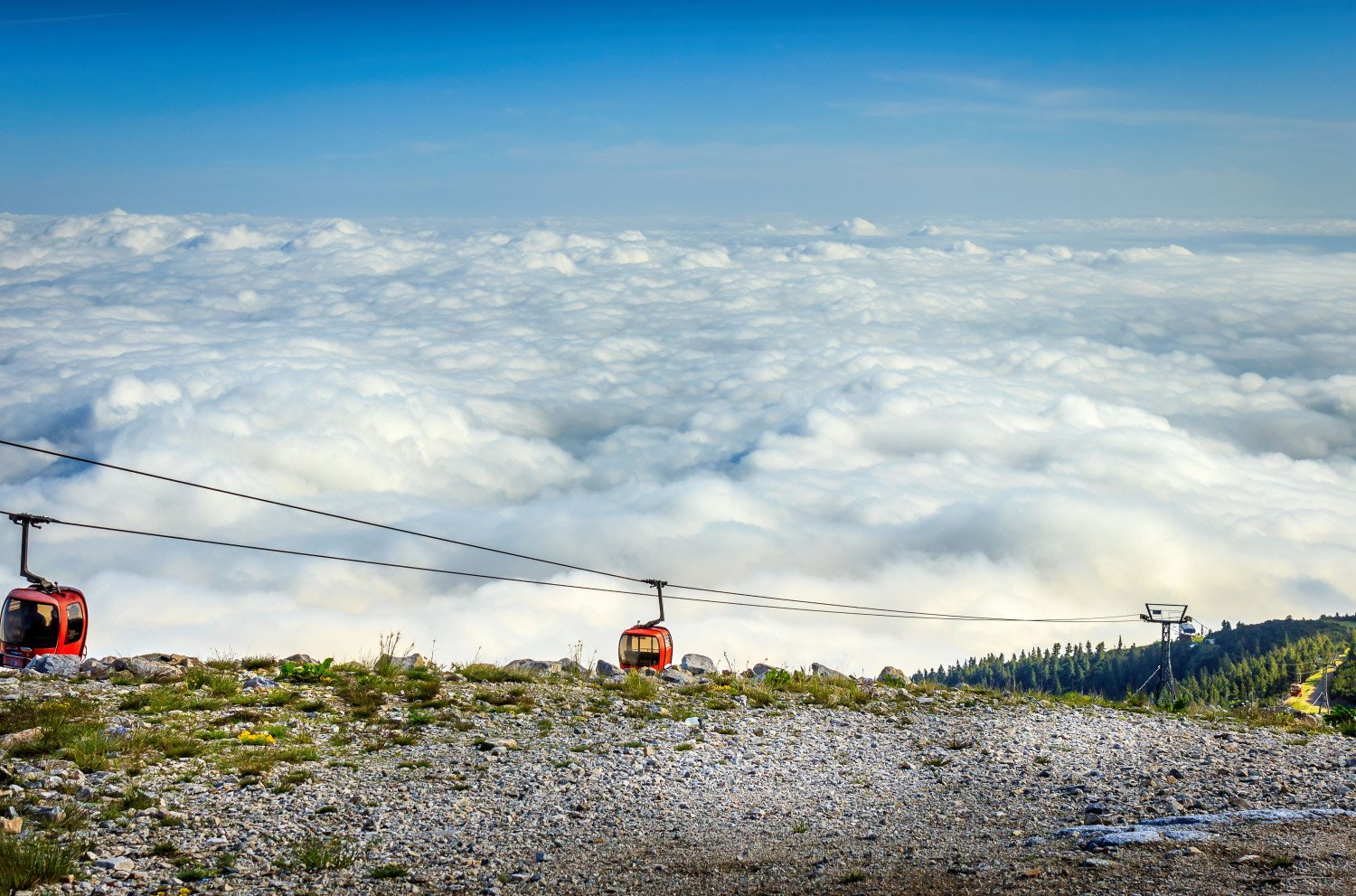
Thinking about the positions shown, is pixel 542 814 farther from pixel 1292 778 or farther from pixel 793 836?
pixel 1292 778

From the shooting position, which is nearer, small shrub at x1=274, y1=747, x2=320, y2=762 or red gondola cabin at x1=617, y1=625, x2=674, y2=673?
small shrub at x1=274, y1=747, x2=320, y2=762

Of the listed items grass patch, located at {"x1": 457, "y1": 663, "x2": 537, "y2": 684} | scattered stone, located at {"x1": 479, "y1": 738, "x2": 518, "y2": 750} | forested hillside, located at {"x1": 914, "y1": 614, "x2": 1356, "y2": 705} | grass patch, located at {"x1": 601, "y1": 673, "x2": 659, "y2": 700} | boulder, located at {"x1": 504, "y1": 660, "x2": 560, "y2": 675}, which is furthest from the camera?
forested hillside, located at {"x1": 914, "y1": 614, "x2": 1356, "y2": 705}

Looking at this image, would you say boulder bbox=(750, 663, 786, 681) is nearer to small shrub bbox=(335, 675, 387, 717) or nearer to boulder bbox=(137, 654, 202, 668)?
small shrub bbox=(335, 675, 387, 717)

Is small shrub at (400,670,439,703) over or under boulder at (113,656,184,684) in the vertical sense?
under

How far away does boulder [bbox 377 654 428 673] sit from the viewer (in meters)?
18.6

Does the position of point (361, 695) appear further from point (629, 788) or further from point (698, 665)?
point (698, 665)

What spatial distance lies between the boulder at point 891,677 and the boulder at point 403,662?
933cm

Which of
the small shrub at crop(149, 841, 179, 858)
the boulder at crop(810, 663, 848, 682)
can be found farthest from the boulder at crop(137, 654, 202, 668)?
the boulder at crop(810, 663, 848, 682)

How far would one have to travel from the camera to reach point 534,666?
2102cm

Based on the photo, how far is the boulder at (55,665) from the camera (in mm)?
16781

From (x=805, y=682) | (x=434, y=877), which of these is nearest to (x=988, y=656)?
(x=805, y=682)

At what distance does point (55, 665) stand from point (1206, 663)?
15477 centimetres

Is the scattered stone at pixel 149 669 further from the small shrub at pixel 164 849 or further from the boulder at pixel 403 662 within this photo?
the small shrub at pixel 164 849

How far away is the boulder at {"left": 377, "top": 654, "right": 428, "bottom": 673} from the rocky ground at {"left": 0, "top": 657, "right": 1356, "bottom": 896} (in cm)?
42
